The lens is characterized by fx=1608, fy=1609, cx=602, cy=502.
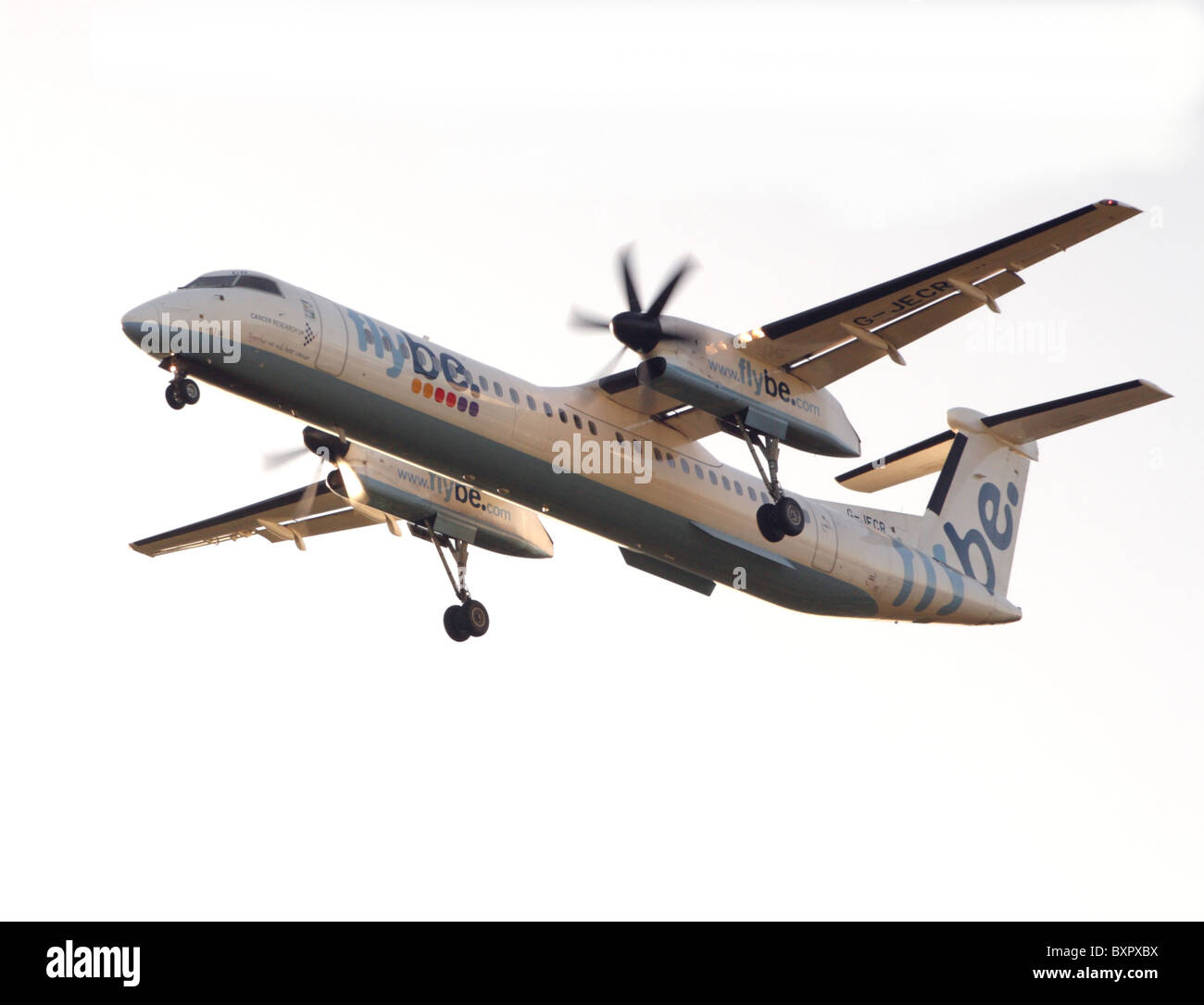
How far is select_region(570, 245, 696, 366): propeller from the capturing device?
18.2 m

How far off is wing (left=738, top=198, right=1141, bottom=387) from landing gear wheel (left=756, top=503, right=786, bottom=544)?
1646mm

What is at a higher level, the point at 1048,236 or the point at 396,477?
the point at 1048,236

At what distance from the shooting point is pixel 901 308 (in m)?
18.5

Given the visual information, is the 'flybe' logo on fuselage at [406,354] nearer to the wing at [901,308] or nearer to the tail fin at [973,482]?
the wing at [901,308]

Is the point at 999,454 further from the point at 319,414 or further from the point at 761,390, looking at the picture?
the point at 319,414

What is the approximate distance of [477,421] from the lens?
1802 centimetres

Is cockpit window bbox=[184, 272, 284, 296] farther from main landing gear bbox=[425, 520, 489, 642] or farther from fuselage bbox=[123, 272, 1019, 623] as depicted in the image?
main landing gear bbox=[425, 520, 489, 642]

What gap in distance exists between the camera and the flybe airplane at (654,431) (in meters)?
17.0

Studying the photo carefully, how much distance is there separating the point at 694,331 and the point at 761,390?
1.16m

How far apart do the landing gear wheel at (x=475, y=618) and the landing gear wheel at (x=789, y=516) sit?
4337 millimetres

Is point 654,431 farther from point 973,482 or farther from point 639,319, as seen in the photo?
point 973,482

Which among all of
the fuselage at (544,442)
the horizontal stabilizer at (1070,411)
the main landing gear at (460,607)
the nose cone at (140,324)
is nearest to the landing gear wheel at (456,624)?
the main landing gear at (460,607)
